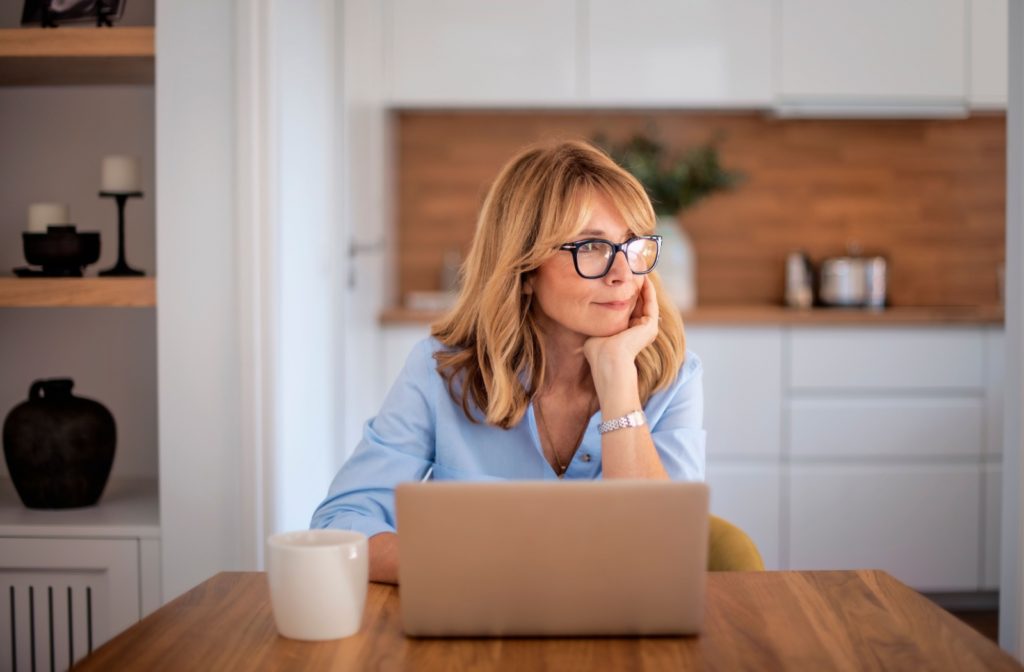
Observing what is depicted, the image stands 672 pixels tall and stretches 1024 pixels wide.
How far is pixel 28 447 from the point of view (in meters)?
2.24

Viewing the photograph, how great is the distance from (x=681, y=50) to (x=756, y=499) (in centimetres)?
154

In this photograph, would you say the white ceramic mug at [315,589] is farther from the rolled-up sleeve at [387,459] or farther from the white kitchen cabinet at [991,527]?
the white kitchen cabinet at [991,527]

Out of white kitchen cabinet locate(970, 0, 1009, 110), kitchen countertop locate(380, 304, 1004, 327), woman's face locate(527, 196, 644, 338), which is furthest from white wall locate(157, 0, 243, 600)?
white kitchen cabinet locate(970, 0, 1009, 110)

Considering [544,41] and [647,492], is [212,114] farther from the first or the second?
[544,41]

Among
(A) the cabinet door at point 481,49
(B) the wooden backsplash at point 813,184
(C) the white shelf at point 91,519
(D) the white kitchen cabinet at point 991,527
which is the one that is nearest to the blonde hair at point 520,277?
(C) the white shelf at point 91,519

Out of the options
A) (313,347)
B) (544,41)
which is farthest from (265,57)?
(544,41)

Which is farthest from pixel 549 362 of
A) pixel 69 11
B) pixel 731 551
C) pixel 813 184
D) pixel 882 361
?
pixel 813 184

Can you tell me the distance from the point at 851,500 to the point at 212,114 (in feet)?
8.03

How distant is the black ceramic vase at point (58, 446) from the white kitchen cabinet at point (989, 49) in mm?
3070

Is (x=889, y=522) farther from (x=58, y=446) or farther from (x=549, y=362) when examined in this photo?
(x=58, y=446)

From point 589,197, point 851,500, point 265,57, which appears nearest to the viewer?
point 589,197

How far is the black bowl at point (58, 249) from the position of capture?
Result: 229 centimetres

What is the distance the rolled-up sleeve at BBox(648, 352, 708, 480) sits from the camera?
1694 mm

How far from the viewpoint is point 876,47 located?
3871 mm
